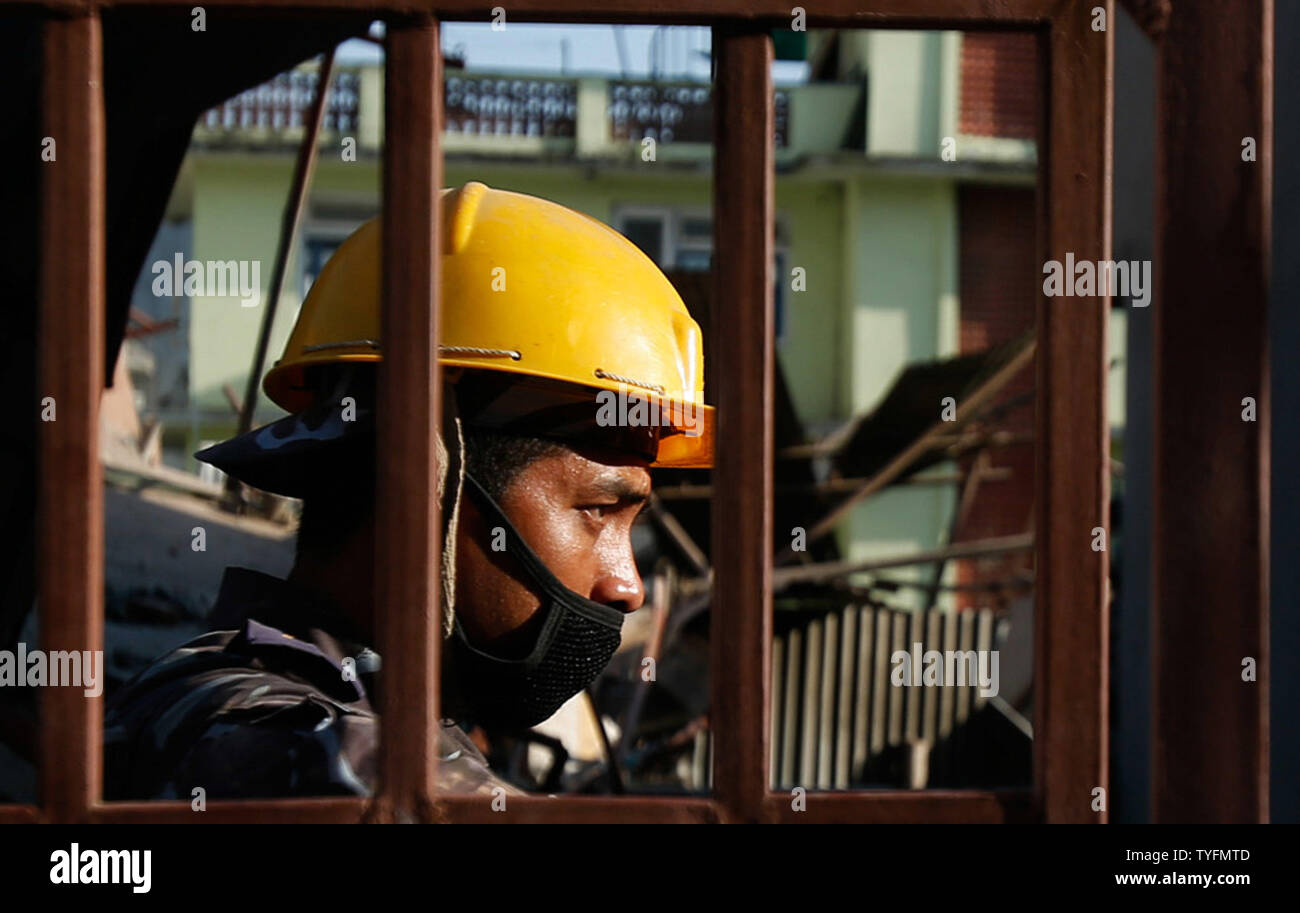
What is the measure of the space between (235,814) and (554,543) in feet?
3.02

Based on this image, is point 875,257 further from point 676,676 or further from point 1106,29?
point 1106,29

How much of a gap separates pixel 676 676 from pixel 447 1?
8.28 meters

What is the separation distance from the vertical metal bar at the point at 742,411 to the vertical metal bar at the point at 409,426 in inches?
11.5

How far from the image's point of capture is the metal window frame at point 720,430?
1.45 meters

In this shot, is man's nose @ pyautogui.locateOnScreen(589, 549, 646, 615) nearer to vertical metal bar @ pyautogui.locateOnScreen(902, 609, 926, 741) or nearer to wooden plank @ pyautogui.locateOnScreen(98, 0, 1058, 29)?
wooden plank @ pyautogui.locateOnScreen(98, 0, 1058, 29)

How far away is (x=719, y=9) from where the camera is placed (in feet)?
4.85

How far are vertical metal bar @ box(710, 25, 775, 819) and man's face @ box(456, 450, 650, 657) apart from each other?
0.82 metres

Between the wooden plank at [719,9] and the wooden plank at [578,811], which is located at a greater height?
the wooden plank at [719,9]

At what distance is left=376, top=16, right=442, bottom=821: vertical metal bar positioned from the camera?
4.77 feet

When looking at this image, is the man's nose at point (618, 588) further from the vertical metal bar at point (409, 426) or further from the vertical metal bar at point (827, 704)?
the vertical metal bar at point (827, 704)
